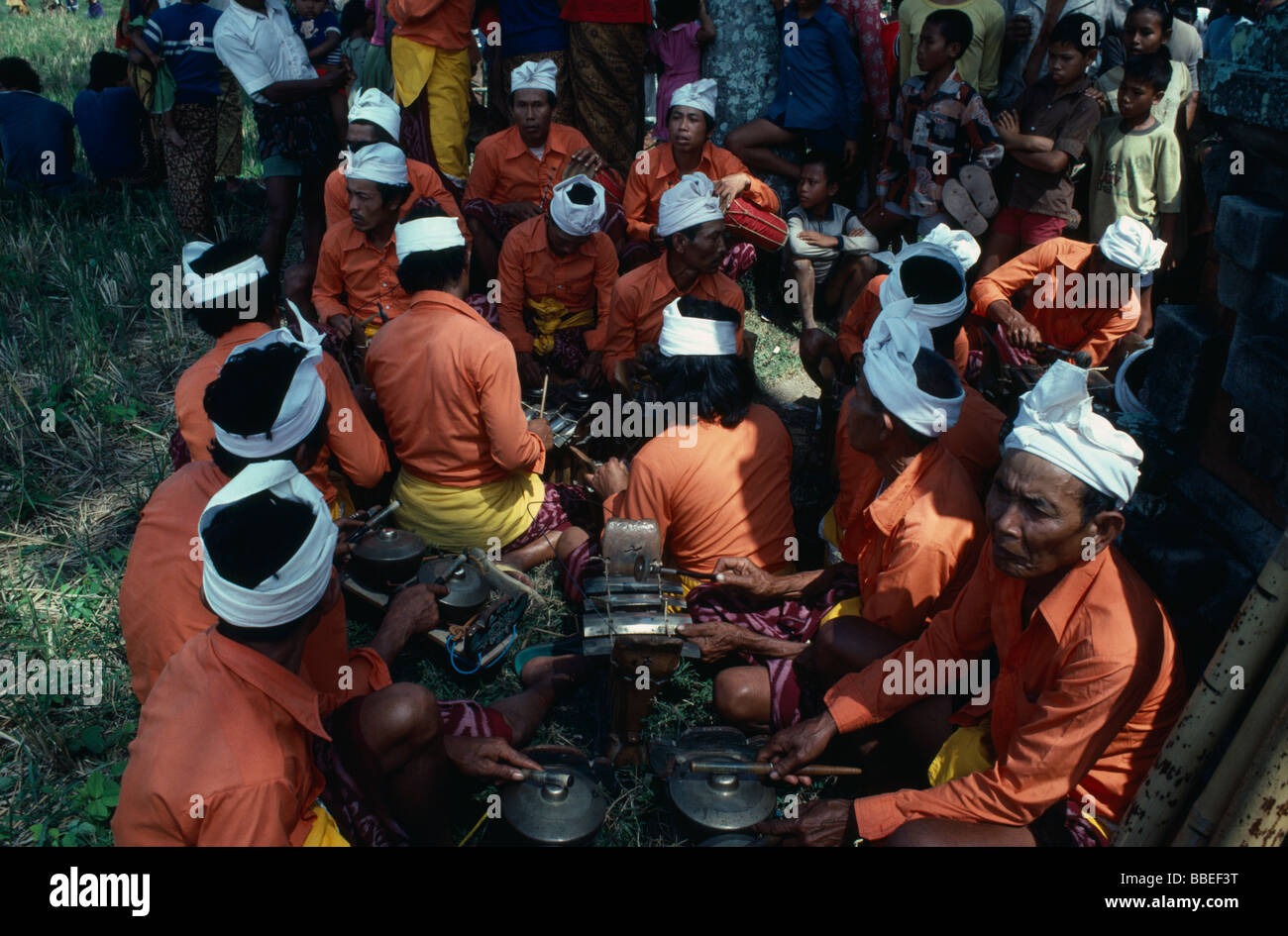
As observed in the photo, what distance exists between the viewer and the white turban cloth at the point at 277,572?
2283mm

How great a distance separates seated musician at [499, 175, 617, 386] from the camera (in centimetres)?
570

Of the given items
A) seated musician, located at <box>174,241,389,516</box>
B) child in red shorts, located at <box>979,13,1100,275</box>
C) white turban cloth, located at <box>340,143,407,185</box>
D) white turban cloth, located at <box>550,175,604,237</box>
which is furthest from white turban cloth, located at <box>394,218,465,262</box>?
child in red shorts, located at <box>979,13,1100,275</box>

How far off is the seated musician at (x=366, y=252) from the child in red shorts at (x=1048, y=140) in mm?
3812

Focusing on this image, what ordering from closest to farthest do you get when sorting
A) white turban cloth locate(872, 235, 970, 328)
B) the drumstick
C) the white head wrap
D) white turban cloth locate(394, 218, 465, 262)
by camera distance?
1. the drumstick
2. white turban cloth locate(394, 218, 465, 262)
3. white turban cloth locate(872, 235, 970, 328)
4. the white head wrap

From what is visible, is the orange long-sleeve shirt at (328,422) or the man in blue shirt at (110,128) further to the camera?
the man in blue shirt at (110,128)

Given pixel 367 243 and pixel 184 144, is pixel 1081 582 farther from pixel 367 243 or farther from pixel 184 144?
pixel 184 144

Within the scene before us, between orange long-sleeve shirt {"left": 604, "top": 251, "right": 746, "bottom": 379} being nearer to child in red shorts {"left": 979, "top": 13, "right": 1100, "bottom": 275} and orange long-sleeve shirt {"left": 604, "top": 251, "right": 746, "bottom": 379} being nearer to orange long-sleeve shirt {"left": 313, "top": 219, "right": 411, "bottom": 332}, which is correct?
orange long-sleeve shirt {"left": 313, "top": 219, "right": 411, "bottom": 332}

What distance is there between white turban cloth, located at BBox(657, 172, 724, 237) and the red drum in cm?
97

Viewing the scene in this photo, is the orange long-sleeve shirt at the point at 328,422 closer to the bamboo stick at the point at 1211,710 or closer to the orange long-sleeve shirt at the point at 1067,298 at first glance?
the bamboo stick at the point at 1211,710

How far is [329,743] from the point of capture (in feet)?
9.45

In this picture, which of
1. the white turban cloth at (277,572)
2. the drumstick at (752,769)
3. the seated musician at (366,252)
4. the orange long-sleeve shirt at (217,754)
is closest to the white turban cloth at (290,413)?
the white turban cloth at (277,572)

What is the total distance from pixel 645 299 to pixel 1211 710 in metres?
3.79

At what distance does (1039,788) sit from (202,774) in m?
2.14

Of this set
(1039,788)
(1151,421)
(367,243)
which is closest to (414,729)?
(1039,788)
